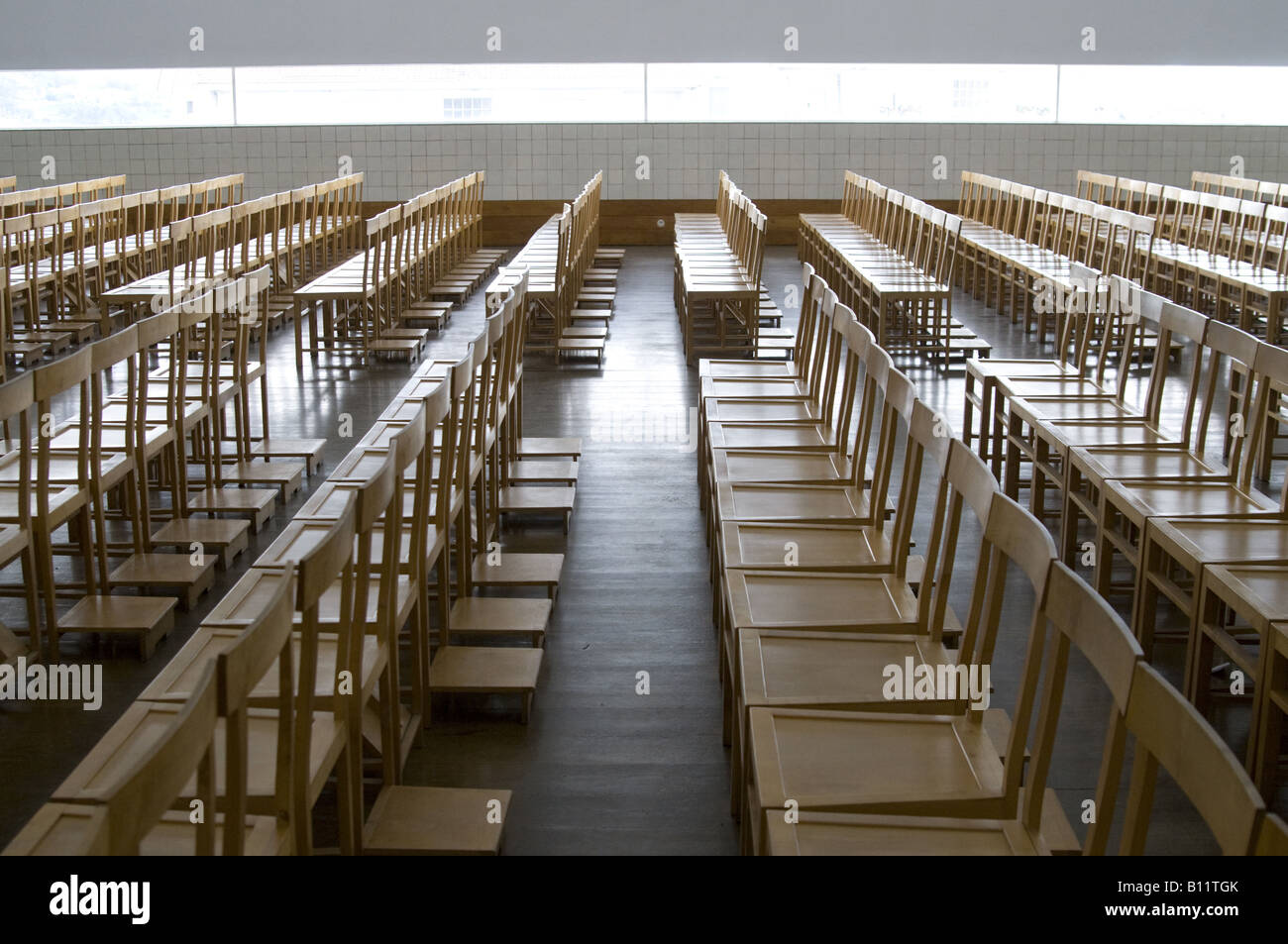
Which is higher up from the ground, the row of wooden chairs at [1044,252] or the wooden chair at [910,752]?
the row of wooden chairs at [1044,252]

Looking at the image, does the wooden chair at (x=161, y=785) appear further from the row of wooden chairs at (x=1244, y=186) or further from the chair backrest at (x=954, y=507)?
the row of wooden chairs at (x=1244, y=186)

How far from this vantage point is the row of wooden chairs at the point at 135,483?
4.05 m

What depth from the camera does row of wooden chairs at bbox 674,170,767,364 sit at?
28.7 ft

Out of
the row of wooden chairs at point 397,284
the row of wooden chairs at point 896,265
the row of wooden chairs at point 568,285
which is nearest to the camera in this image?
the row of wooden chairs at point 896,265

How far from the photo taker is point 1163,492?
13.5ft

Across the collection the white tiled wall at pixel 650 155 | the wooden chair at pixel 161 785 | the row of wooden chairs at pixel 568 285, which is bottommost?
the wooden chair at pixel 161 785

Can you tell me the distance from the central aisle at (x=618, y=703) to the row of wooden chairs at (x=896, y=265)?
111 inches

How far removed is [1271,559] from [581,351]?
6.32 metres

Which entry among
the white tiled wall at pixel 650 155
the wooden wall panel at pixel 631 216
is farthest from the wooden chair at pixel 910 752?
the white tiled wall at pixel 650 155

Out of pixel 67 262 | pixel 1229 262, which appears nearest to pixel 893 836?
pixel 1229 262

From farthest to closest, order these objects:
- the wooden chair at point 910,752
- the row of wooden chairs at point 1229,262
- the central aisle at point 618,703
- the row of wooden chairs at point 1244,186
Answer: the row of wooden chairs at point 1244,186, the row of wooden chairs at point 1229,262, the central aisle at point 618,703, the wooden chair at point 910,752

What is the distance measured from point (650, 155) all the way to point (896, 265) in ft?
21.5
